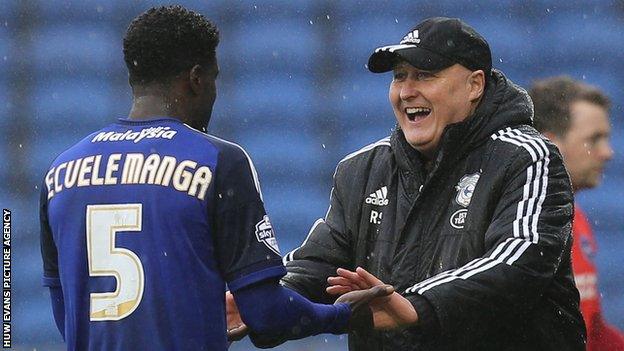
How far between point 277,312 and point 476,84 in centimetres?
109

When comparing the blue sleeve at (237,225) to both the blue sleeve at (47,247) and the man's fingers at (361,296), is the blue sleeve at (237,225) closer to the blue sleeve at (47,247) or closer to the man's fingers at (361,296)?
the man's fingers at (361,296)

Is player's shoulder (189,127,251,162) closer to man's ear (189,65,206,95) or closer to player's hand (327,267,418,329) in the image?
man's ear (189,65,206,95)

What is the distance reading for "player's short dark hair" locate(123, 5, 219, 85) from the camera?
3.26m

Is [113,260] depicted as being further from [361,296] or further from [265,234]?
[361,296]

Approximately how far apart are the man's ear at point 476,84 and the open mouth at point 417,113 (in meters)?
0.13

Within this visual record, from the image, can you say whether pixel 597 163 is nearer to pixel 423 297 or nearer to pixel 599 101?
pixel 599 101

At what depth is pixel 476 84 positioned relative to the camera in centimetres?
396

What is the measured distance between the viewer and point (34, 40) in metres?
8.38

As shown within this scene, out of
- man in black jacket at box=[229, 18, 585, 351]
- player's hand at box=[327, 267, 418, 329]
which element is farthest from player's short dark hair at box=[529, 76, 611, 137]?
player's hand at box=[327, 267, 418, 329]

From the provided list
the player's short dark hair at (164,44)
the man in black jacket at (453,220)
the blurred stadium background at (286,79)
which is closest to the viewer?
the player's short dark hair at (164,44)

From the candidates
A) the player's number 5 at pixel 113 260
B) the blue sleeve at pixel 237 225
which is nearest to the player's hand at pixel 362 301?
the blue sleeve at pixel 237 225

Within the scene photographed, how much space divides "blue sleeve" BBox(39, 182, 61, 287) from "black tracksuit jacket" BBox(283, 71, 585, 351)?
796 mm

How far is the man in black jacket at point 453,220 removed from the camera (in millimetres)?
3619

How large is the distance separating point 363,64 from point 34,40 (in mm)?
2020
